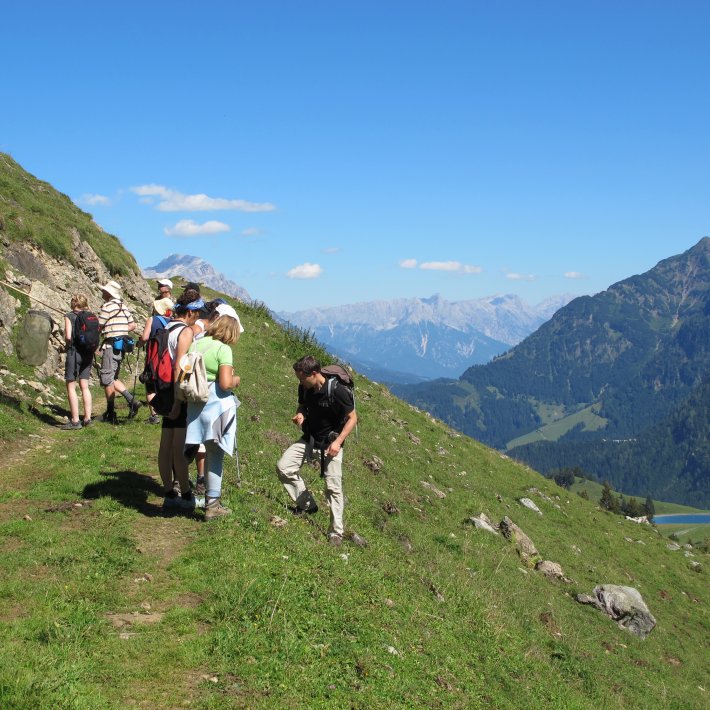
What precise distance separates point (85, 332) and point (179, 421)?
244 inches

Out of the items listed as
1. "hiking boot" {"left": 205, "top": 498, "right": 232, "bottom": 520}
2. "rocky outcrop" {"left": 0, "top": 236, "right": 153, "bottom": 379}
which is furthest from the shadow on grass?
"rocky outcrop" {"left": 0, "top": 236, "right": 153, "bottom": 379}

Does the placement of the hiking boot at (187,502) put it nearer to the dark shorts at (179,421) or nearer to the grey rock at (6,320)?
the dark shorts at (179,421)

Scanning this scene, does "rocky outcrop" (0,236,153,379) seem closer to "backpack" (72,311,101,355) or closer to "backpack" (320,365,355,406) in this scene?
Result: "backpack" (72,311,101,355)

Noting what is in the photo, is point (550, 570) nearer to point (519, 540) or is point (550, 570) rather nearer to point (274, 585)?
point (519, 540)

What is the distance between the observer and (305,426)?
1123 cm

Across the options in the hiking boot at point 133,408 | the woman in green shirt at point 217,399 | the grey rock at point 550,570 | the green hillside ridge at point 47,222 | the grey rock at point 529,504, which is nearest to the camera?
the woman in green shirt at point 217,399

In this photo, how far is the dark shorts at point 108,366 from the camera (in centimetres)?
1658

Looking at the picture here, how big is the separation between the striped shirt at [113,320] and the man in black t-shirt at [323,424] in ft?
24.8

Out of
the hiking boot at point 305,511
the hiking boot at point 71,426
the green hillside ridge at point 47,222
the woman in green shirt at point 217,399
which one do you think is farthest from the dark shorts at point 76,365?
the green hillside ridge at point 47,222

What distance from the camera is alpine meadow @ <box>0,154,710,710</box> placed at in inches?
273

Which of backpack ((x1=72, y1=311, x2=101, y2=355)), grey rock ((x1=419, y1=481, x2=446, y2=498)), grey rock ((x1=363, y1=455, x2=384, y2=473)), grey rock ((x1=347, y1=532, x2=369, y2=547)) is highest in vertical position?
backpack ((x1=72, y1=311, x2=101, y2=355))

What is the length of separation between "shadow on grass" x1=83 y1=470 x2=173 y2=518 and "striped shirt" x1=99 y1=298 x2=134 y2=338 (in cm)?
487

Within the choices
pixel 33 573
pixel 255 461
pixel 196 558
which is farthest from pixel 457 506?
pixel 33 573

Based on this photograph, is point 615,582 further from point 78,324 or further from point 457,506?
point 78,324
